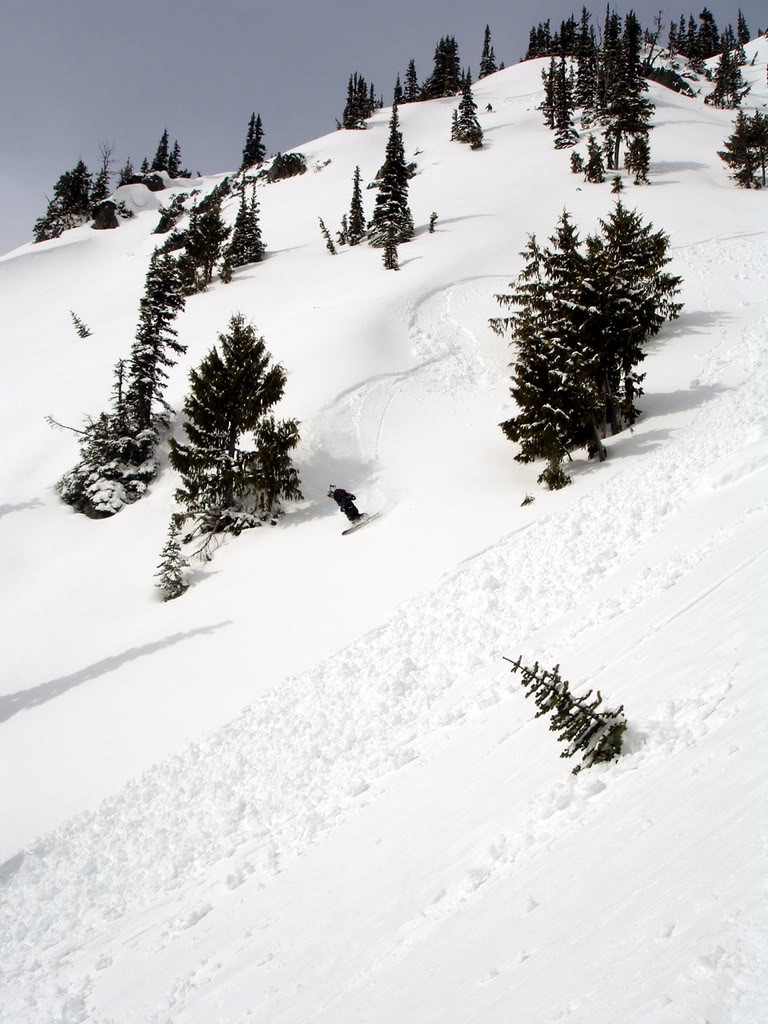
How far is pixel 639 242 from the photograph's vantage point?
79.2 feet

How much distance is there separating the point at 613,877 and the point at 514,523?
39.4 ft

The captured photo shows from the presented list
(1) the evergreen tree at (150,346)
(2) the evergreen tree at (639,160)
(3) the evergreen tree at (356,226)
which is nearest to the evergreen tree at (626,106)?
(2) the evergreen tree at (639,160)

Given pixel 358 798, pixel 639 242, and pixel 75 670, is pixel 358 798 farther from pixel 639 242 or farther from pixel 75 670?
pixel 639 242

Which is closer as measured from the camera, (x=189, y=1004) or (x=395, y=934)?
(x=395, y=934)

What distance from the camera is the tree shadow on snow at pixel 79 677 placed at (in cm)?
1348

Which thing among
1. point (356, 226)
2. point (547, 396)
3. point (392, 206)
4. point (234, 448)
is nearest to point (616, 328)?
point (547, 396)

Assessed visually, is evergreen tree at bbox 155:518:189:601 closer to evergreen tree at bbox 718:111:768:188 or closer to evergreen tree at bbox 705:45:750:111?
evergreen tree at bbox 718:111:768:188

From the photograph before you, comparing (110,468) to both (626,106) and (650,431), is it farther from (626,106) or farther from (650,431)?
(626,106)

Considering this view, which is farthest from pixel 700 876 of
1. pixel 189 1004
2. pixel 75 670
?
pixel 75 670

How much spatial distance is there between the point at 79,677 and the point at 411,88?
5448 inches

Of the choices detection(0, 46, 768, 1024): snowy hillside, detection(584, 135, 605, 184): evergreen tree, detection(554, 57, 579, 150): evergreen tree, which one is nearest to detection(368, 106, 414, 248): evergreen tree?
detection(584, 135, 605, 184): evergreen tree

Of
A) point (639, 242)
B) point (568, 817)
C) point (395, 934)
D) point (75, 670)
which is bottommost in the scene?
point (75, 670)

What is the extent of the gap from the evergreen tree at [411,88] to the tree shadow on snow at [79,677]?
5235 inches

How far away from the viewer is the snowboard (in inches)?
725
